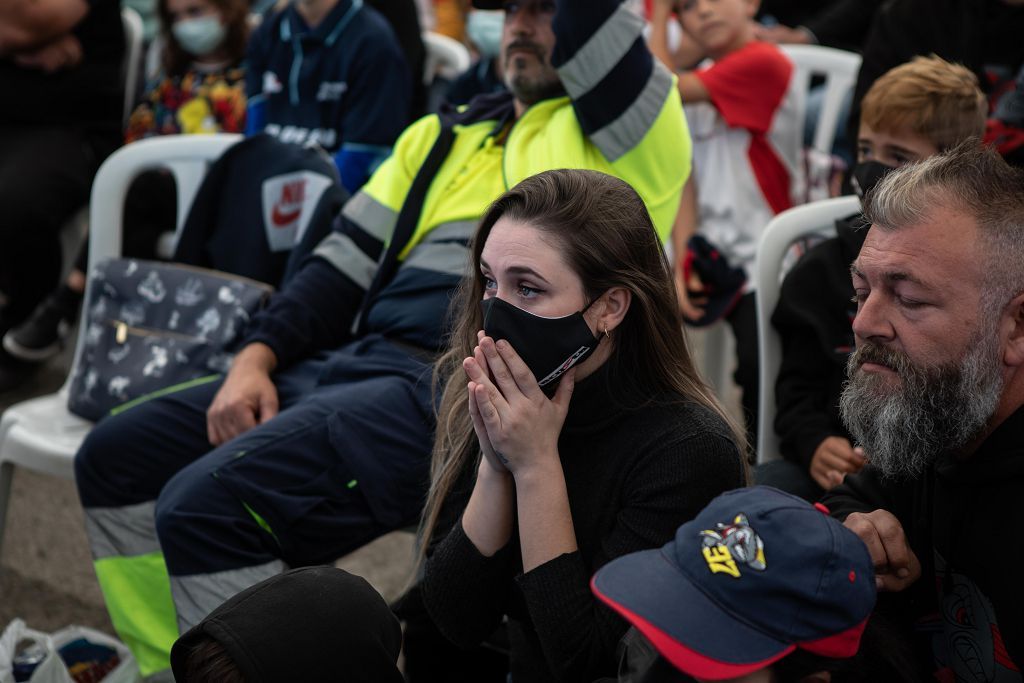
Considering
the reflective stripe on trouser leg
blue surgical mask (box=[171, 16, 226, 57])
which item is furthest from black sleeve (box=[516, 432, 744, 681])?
blue surgical mask (box=[171, 16, 226, 57])

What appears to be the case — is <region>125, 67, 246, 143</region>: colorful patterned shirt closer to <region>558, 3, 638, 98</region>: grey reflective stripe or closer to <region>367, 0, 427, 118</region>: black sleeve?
<region>367, 0, 427, 118</region>: black sleeve

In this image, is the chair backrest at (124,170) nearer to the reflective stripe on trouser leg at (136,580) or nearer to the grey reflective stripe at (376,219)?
the grey reflective stripe at (376,219)

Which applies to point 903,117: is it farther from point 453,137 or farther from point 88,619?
point 88,619

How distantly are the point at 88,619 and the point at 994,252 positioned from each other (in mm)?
2458

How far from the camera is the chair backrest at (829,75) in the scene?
3.84 meters

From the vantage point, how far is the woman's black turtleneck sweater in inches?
63.5

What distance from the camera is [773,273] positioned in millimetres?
2482

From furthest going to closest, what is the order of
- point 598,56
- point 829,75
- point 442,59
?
point 442,59
point 829,75
point 598,56

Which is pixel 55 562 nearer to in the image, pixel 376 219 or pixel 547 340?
pixel 376 219

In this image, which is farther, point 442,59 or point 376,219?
point 442,59

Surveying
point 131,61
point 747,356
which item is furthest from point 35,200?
point 747,356

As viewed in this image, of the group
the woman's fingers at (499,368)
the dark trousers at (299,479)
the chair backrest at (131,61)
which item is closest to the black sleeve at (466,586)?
the woman's fingers at (499,368)

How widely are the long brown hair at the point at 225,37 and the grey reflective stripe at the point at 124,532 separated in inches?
97.6

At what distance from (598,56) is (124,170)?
4.75ft
